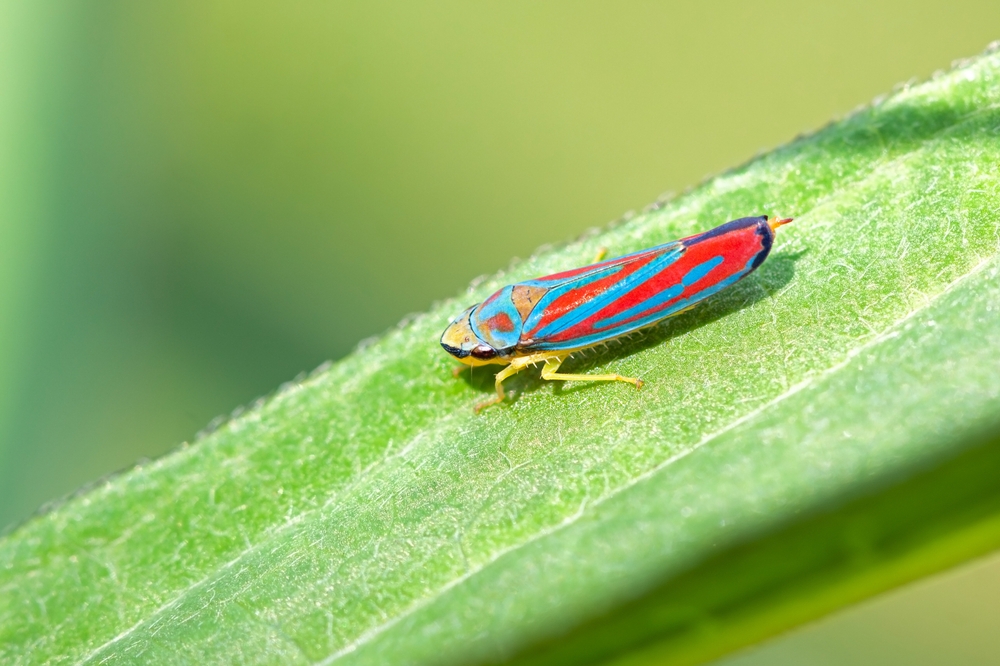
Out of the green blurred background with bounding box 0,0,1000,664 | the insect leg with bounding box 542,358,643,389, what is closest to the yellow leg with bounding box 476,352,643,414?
the insect leg with bounding box 542,358,643,389

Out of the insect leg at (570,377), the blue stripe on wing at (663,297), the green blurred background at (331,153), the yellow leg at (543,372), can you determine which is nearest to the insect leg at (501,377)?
the yellow leg at (543,372)

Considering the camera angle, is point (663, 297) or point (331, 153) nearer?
point (663, 297)

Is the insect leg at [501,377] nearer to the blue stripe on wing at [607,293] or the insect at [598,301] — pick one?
the insect at [598,301]

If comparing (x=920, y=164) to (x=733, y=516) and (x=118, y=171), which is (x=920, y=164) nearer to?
(x=733, y=516)

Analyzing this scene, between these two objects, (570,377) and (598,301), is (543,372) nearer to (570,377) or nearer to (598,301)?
(570,377)

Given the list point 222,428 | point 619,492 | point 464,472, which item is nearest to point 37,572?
point 222,428

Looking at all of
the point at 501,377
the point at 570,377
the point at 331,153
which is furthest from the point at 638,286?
the point at 331,153
